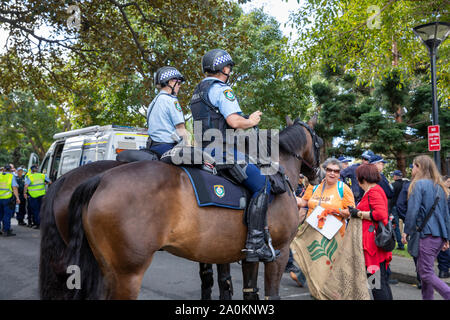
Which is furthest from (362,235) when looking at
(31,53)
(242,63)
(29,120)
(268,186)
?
(29,120)

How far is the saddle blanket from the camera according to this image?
3475 millimetres

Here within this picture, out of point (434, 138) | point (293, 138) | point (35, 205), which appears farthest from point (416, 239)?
point (35, 205)

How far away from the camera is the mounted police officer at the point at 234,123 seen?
12.1 ft

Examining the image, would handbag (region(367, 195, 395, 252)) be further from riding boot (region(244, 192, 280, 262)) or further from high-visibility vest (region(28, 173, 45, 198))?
high-visibility vest (region(28, 173, 45, 198))

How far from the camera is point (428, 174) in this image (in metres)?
5.21

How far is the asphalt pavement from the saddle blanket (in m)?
2.37

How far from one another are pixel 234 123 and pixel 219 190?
66 centimetres

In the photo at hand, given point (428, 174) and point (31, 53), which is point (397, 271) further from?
point (31, 53)

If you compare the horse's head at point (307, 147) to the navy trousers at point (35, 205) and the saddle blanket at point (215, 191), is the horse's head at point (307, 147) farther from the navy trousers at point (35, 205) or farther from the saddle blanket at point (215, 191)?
Answer: the navy trousers at point (35, 205)

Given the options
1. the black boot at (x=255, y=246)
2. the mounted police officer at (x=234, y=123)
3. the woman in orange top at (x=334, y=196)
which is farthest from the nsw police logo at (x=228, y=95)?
the woman in orange top at (x=334, y=196)

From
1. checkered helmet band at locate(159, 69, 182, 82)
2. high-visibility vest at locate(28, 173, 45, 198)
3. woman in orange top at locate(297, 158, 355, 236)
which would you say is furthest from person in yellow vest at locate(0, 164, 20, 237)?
woman in orange top at locate(297, 158, 355, 236)

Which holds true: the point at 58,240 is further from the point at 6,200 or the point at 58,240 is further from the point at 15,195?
the point at 15,195

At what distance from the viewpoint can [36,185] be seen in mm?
13391
